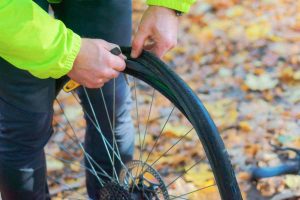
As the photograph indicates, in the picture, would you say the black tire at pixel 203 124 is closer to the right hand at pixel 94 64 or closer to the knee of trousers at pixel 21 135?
the right hand at pixel 94 64

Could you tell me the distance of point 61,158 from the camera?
2.79 meters

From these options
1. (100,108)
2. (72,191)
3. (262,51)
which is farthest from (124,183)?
(262,51)

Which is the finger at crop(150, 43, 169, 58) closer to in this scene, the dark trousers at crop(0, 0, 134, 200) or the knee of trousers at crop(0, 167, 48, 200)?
the dark trousers at crop(0, 0, 134, 200)

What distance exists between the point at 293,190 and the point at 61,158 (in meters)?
1.05

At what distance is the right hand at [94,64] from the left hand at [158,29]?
13 centimetres

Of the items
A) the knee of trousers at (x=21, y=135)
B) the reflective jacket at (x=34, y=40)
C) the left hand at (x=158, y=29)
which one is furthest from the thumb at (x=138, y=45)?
the knee of trousers at (x=21, y=135)

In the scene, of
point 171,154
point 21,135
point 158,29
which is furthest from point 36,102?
point 171,154

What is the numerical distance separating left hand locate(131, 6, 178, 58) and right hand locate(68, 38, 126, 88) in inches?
5.2

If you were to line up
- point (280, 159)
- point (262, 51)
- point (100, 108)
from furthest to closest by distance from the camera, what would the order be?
point (262, 51), point (280, 159), point (100, 108)

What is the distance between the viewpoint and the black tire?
1473 mm

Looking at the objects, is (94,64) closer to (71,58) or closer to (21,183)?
(71,58)

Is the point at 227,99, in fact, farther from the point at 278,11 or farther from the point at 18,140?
the point at 18,140

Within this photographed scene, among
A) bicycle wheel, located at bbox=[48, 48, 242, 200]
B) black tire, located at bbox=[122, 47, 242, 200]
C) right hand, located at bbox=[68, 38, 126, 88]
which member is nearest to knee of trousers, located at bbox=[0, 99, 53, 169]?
bicycle wheel, located at bbox=[48, 48, 242, 200]

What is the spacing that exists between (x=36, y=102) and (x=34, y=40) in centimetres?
39
